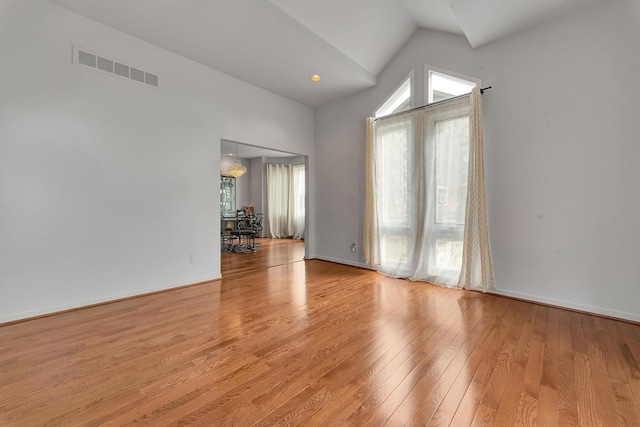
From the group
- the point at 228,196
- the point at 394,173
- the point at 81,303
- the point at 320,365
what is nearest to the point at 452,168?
the point at 394,173

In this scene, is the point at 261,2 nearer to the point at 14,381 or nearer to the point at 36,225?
the point at 36,225

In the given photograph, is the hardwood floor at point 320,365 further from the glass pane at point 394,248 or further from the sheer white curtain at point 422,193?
the glass pane at point 394,248

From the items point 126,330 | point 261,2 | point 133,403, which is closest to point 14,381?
point 126,330

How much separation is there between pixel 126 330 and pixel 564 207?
4530mm

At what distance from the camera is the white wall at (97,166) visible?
2.55 metres

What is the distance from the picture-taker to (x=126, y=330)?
93.9 inches

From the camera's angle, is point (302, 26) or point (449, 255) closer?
point (302, 26)

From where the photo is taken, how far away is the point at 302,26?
3.24 m

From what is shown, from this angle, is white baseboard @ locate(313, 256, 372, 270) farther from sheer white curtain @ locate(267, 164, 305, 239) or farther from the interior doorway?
sheer white curtain @ locate(267, 164, 305, 239)

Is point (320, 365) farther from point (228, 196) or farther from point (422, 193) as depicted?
point (228, 196)

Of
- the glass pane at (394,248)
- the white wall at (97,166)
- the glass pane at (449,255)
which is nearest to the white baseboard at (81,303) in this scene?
the white wall at (97,166)

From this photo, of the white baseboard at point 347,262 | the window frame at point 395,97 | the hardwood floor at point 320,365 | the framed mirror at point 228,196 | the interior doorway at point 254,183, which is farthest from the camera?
the interior doorway at point 254,183

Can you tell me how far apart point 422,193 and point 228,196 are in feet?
23.6

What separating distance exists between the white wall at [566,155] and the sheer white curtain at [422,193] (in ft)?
1.00
